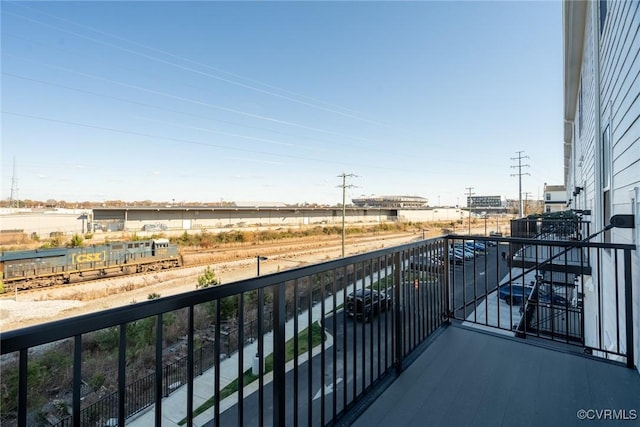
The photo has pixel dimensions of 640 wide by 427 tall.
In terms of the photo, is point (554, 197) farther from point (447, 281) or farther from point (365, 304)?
point (365, 304)

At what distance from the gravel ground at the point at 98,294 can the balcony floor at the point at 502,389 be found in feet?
24.4

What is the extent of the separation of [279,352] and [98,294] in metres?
12.4

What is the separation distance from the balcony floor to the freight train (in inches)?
555

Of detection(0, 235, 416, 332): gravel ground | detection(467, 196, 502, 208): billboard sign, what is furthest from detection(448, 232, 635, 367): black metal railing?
detection(467, 196, 502, 208): billboard sign

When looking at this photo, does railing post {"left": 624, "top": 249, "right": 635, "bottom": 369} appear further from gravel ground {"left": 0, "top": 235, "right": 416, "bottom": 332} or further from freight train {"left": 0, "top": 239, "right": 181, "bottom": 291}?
freight train {"left": 0, "top": 239, "right": 181, "bottom": 291}

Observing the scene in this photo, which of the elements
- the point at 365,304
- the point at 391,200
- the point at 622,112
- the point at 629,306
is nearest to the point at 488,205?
the point at 391,200

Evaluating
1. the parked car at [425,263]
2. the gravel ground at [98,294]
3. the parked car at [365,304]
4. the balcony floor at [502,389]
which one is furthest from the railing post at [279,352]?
the gravel ground at [98,294]

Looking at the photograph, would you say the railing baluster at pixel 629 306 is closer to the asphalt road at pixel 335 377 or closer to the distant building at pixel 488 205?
the asphalt road at pixel 335 377

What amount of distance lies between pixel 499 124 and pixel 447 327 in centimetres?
1804

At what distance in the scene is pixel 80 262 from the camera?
12062 millimetres

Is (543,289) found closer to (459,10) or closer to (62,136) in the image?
(459,10)

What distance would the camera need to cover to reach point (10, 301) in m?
9.58

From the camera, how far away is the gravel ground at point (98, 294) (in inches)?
339

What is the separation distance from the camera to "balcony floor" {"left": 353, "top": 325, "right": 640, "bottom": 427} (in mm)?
1543
